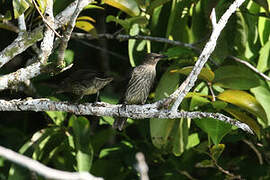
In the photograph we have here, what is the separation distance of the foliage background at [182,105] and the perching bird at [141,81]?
0.07 metres

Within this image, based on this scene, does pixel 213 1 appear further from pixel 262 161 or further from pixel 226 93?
pixel 262 161

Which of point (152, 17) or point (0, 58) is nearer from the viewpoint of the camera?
point (0, 58)

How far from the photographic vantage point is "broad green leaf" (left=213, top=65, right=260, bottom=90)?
3668 millimetres

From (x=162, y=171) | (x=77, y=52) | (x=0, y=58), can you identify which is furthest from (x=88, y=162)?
(x=77, y=52)

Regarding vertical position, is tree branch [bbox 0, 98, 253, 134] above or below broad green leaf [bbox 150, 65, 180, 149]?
above

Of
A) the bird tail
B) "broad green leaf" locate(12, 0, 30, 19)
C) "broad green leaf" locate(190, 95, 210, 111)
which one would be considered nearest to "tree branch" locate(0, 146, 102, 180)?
"broad green leaf" locate(12, 0, 30, 19)

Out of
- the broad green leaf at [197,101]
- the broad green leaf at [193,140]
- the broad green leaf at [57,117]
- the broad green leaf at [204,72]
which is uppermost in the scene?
the broad green leaf at [204,72]

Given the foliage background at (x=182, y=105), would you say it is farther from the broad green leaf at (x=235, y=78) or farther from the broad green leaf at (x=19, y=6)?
the broad green leaf at (x=19, y=6)

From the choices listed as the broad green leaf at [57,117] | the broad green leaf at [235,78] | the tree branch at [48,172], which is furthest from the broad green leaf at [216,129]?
the tree branch at [48,172]

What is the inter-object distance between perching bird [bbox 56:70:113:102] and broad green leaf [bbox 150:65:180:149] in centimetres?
40

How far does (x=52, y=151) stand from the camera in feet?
13.4

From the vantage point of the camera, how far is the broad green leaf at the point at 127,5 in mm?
3664

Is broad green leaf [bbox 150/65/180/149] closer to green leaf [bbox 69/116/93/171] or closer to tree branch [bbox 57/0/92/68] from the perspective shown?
green leaf [bbox 69/116/93/171]

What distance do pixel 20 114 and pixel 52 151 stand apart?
1.22 meters
